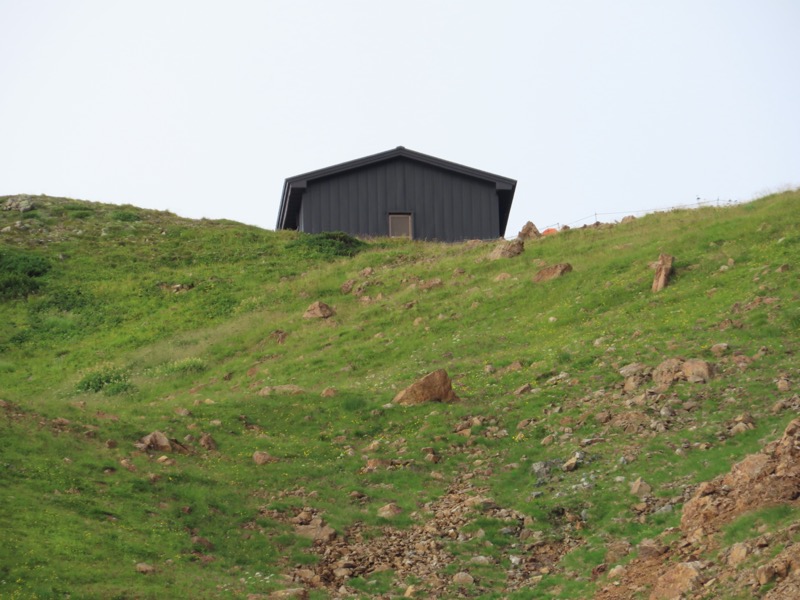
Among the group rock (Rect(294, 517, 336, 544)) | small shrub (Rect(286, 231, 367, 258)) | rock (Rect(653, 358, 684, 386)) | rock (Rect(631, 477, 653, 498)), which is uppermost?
small shrub (Rect(286, 231, 367, 258))

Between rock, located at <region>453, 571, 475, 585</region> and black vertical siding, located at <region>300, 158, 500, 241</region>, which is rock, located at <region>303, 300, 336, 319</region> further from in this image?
rock, located at <region>453, 571, 475, 585</region>

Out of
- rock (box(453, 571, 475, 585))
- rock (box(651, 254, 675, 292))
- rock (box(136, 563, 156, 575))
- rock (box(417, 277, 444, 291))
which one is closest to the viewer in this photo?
rock (box(136, 563, 156, 575))

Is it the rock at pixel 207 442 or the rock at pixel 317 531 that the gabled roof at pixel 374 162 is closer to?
the rock at pixel 207 442

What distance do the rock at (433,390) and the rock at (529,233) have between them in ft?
62.3

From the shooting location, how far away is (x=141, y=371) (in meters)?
38.8

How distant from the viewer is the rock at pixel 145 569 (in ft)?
59.1

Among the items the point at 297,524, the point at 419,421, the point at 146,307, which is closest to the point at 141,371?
the point at 146,307

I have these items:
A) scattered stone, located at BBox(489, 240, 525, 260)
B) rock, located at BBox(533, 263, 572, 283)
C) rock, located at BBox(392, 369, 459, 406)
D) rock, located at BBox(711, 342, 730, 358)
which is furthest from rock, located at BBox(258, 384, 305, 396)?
scattered stone, located at BBox(489, 240, 525, 260)

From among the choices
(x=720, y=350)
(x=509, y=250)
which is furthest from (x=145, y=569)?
(x=509, y=250)

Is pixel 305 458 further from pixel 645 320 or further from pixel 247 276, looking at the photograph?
pixel 247 276

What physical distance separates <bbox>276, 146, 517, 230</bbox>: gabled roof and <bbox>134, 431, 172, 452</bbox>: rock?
33.9 meters

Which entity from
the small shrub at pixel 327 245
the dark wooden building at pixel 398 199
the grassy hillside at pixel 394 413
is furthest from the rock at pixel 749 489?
the dark wooden building at pixel 398 199

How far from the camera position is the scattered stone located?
141ft

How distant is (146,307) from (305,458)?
23.7m
